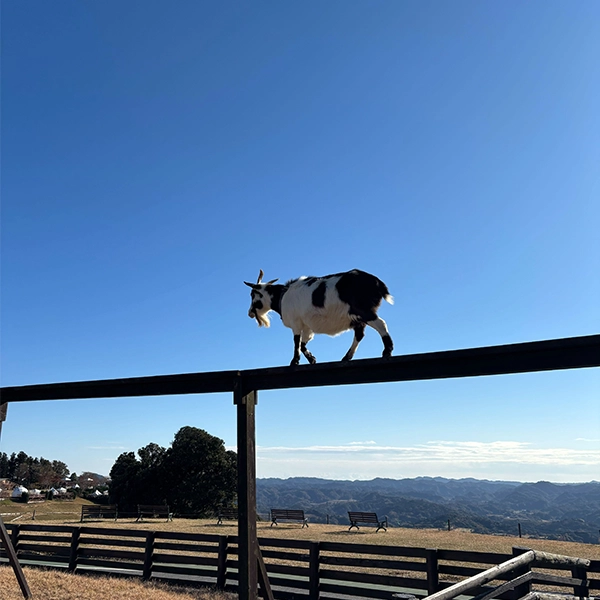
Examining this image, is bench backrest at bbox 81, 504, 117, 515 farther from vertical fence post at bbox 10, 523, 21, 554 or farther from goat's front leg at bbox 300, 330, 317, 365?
goat's front leg at bbox 300, 330, 317, 365

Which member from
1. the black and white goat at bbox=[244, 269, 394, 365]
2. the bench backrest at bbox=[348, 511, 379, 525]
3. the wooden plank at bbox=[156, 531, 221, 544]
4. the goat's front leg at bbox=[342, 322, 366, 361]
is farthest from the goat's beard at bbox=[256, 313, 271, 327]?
the bench backrest at bbox=[348, 511, 379, 525]

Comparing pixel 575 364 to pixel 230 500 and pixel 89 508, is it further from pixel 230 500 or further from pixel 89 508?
pixel 230 500

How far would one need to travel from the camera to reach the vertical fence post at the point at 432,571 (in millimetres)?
8484

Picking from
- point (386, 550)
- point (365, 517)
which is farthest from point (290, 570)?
point (365, 517)

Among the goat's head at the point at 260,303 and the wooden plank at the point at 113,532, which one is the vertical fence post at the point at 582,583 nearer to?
the goat's head at the point at 260,303

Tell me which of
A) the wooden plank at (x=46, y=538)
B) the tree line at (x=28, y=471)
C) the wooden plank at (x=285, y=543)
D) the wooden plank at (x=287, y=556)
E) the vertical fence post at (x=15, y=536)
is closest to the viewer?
the wooden plank at (x=287, y=556)

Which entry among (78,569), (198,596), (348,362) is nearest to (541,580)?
(348,362)

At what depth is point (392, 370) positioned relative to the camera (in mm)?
5070

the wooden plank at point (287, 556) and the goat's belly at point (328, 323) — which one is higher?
the goat's belly at point (328, 323)

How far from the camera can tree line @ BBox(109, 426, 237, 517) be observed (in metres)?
40.6

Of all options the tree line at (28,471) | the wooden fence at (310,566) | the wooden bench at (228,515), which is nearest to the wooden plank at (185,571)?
the wooden fence at (310,566)

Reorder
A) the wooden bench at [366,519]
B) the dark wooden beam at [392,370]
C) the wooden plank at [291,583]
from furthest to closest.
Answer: the wooden bench at [366,519]
the wooden plank at [291,583]
the dark wooden beam at [392,370]

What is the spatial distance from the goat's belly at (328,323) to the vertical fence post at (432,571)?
5362 millimetres

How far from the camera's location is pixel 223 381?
611 cm
